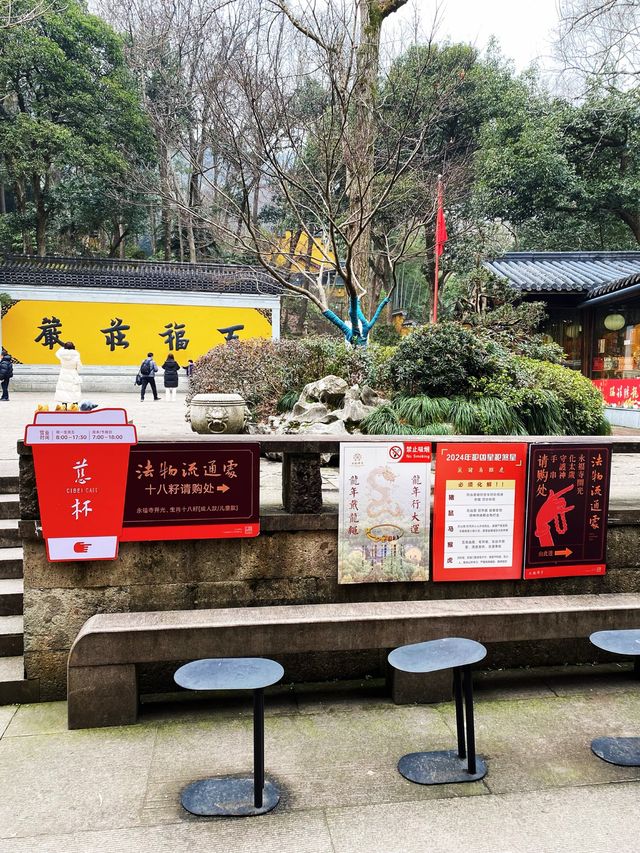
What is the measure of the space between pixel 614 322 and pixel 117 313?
60.4 feet

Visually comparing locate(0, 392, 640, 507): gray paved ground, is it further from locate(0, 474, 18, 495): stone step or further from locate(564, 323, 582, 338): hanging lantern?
locate(564, 323, 582, 338): hanging lantern

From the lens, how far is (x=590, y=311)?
15727 millimetres

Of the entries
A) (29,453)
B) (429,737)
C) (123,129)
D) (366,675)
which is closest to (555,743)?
(429,737)

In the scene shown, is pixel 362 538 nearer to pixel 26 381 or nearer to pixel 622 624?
pixel 622 624

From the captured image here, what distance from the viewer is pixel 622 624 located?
4.49 meters

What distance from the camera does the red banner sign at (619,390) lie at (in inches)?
552

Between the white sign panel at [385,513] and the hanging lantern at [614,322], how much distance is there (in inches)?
481

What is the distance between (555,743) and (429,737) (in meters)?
0.75

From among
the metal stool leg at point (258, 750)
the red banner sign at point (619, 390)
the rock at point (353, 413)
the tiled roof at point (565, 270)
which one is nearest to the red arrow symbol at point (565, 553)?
the metal stool leg at point (258, 750)

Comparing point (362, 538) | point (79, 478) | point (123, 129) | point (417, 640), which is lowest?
point (417, 640)

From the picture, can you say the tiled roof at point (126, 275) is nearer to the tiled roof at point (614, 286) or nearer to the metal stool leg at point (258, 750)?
the tiled roof at point (614, 286)

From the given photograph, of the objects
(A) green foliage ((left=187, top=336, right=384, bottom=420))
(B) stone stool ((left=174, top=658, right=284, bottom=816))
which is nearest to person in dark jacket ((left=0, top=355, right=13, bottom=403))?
(A) green foliage ((left=187, top=336, right=384, bottom=420))

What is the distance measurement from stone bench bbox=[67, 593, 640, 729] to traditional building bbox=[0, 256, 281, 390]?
68.8 feet

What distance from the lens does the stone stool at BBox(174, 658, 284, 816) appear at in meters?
3.15
